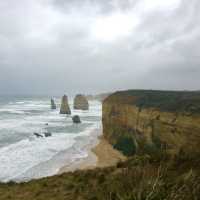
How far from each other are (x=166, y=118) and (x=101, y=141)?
12670 millimetres

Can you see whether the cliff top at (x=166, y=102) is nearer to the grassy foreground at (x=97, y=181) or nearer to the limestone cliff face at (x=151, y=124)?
the limestone cliff face at (x=151, y=124)

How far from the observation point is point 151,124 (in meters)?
26.1

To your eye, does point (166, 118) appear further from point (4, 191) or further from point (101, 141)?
point (4, 191)

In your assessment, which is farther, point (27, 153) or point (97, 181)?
point (27, 153)

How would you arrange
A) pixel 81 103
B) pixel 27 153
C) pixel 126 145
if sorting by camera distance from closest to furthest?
pixel 27 153, pixel 126 145, pixel 81 103

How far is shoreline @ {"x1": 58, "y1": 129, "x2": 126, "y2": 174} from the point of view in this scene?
21172 millimetres

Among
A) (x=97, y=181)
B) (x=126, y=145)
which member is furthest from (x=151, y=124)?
(x=97, y=181)

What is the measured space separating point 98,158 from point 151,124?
7246mm

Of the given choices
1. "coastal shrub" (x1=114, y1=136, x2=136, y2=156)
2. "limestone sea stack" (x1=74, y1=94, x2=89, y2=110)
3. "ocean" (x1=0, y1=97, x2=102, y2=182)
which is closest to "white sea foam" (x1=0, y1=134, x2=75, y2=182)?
"ocean" (x1=0, y1=97, x2=102, y2=182)

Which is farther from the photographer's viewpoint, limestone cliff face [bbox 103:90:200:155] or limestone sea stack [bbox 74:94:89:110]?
limestone sea stack [bbox 74:94:89:110]

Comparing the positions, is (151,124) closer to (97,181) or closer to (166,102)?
(166,102)

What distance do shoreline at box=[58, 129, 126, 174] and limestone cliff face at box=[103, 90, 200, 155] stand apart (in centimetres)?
155

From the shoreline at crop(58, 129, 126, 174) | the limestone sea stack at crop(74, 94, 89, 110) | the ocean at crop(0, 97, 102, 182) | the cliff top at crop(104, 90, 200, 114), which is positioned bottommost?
the shoreline at crop(58, 129, 126, 174)

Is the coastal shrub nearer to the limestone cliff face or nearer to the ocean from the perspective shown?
the limestone cliff face
